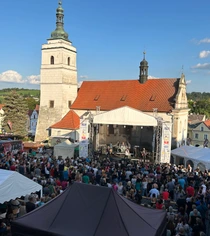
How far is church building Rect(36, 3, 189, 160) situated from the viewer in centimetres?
2686

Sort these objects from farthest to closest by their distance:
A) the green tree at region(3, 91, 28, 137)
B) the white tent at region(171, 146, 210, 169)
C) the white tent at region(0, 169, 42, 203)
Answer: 1. the green tree at region(3, 91, 28, 137)
2. the white tent at region(171, 146, 210, 169)
3. the white tent at region(0, 169, 42, 203)

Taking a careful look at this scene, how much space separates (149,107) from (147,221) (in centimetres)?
2207

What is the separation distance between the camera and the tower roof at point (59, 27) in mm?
31016

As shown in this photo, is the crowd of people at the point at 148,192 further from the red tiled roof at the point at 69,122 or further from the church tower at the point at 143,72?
the church tower at the point at 143,72

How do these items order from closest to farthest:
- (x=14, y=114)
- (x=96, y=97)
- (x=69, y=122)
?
(x=69, y=122)
(x=96, y=97)
(x=14, y=114)

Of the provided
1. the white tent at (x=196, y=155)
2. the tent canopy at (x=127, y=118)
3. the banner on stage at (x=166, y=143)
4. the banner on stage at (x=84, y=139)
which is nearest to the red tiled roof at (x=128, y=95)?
the tent canopy at (x=127, y=118)

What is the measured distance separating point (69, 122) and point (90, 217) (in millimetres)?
23706

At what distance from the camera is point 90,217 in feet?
17.9

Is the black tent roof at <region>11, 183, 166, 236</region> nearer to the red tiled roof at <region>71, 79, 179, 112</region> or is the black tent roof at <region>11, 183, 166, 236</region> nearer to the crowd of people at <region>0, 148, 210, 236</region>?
the crowd of people at <region>0, 148, 210, 236</region>

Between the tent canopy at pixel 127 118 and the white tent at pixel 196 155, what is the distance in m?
2.96

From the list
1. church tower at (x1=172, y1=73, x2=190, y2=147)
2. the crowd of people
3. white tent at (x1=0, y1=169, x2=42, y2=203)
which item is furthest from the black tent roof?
church tower at (x1=172, y1=73, x2=190, y2=147)

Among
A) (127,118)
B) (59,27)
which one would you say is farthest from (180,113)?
(59,27)

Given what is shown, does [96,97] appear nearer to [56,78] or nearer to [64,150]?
[56,78]

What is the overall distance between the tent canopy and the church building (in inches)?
180
